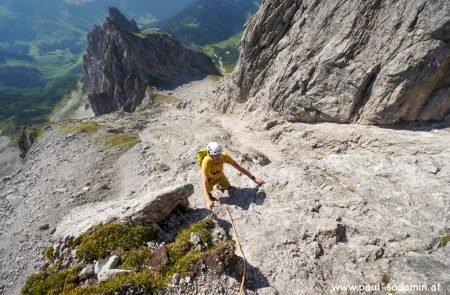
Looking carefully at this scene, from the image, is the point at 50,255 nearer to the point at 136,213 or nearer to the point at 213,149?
the point at 136,213

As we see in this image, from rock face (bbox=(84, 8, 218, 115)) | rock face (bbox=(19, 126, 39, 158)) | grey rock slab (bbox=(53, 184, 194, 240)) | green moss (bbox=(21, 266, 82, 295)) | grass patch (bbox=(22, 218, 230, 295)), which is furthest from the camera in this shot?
rock face (bbox=(84, 8, 218, 115))

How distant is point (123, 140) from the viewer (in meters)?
48.5

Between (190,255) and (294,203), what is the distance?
7.24 m

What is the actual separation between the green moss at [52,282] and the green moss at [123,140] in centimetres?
3420

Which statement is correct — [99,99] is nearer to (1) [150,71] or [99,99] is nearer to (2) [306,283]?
(1) [150,71]

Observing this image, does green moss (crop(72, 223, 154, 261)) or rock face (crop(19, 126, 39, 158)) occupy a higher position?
green moss (crop(72, 223, 154, 261))

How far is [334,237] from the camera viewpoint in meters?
13.4

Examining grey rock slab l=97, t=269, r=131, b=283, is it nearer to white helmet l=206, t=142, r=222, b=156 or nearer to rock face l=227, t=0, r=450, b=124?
white helmet l=206, t=142, r=222, b=156

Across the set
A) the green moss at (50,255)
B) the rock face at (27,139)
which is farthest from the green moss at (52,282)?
the rock face at (27,139)

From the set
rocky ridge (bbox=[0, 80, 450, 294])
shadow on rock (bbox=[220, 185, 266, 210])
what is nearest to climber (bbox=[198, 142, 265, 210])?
shadow on rock (bbox=[220, 185, 266, 210])

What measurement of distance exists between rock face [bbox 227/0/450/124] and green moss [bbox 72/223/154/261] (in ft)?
73.1

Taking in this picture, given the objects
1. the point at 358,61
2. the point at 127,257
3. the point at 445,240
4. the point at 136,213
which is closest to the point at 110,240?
the point at 127,257

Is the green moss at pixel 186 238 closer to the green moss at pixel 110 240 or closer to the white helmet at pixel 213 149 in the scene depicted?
the green moss at pixel 110 240

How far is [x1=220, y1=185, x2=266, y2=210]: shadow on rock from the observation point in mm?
17028
